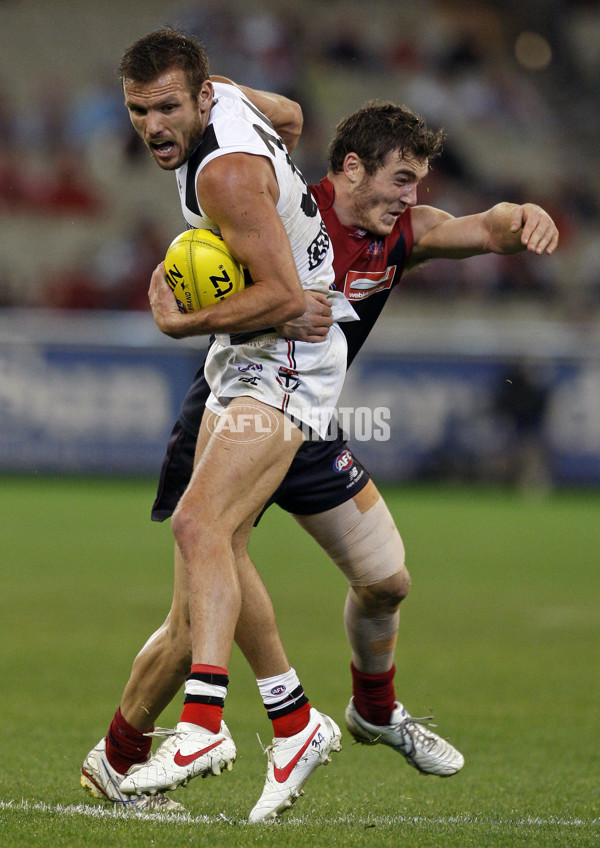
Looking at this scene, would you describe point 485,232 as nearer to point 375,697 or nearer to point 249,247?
point 249,247

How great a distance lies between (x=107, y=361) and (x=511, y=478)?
5.76 metres

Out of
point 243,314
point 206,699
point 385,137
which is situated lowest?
point 206,699

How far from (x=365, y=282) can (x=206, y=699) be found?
6.33 feet

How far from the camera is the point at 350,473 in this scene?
16.9ft

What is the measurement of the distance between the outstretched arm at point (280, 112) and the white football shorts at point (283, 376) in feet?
3.41

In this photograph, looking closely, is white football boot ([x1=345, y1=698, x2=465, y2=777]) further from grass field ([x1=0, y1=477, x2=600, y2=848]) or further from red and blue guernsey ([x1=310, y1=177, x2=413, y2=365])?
red and blue guernsey ([x1=310, y1=177, x2=413, y2=365])

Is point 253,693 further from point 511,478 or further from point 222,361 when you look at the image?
point 511,478

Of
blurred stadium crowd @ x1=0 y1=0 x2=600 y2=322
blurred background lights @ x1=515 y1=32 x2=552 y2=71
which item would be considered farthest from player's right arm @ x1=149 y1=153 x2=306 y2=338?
blurred background lights @ x1=515 y1=32 x2=552 y2=71

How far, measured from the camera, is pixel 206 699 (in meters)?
4.07

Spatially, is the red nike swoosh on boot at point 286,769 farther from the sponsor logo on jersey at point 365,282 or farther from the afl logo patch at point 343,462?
the sponsor logo on jersey at point 365,282

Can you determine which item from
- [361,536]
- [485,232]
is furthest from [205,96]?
[361,536]

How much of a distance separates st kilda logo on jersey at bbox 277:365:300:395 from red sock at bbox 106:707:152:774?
1420mm

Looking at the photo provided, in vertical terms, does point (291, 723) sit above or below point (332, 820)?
above

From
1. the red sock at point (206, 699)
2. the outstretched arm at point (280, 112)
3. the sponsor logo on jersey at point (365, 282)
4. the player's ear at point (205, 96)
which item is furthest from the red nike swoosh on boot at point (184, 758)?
the outstretched arm at point (280, 112)
